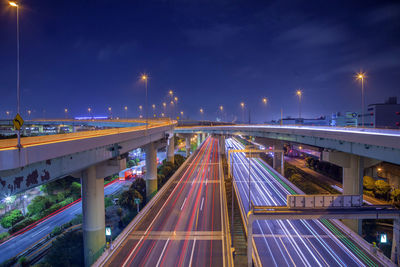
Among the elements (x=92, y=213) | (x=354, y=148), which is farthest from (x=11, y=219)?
(x=354, y=148)

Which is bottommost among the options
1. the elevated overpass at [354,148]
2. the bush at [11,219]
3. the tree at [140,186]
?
the bush at [11,219]

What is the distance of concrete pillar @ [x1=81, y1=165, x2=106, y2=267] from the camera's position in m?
19.4

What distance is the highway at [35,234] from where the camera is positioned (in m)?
23.2

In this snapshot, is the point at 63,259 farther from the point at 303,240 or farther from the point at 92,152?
the point at 303,240

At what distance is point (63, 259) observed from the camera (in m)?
18.5

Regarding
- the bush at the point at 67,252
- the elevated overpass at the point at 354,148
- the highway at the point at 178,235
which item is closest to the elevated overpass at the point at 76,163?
the bush at the point at 67,252

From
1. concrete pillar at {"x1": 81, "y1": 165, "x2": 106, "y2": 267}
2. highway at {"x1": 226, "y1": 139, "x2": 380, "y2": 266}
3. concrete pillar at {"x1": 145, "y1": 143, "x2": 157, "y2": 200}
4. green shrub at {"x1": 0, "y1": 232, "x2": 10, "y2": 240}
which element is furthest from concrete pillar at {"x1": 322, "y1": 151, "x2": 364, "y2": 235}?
green shrub at {"x1": 0, "y1": 232, "x2": 10, "y2": 240}

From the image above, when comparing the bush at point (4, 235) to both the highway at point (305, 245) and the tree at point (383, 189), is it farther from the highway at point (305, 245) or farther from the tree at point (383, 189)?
the tree at point (383, 189)

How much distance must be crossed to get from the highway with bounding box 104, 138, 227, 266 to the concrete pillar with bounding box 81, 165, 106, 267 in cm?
307

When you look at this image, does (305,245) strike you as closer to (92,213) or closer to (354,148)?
(354,148)

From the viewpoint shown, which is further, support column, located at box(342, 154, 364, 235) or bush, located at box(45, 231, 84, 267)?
support column, located at box(342, 154, 364, 235)

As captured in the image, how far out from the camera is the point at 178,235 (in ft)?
63.8

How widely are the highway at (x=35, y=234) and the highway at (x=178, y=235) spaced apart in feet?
45.1

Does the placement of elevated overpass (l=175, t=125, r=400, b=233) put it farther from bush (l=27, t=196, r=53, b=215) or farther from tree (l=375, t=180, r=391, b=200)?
bush (l=27, t=196, r=53, b=215)
